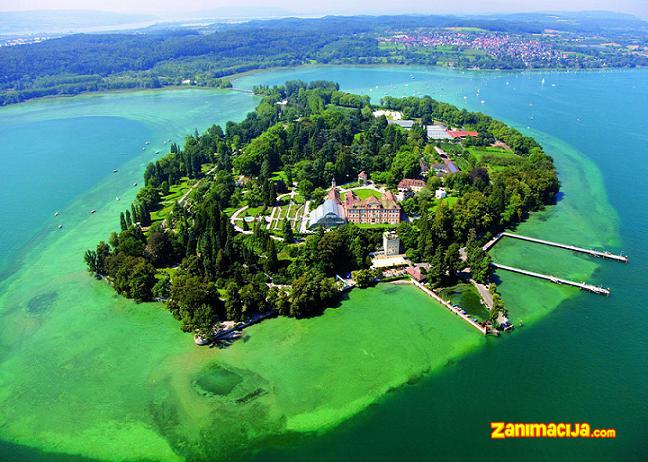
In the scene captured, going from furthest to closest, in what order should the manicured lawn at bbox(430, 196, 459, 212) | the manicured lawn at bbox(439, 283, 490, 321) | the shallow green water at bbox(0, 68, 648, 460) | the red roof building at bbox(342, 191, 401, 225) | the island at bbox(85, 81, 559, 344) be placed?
the manicured lawn at bbox(430, 196, 459, 212)
the red roof building at bbox(342, 191, 401, 225)
the island at bbox(85, 81, 559, 344)
the manicured lawn at bbox(439, 283, 490, 321)
the shallow green water at bbox(0, 68, 648, 460)

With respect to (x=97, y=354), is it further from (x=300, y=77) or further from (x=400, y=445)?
(x=300, y=77)

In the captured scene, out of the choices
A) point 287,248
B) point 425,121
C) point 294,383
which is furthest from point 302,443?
point 425,121

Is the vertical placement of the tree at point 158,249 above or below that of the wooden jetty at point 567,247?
above

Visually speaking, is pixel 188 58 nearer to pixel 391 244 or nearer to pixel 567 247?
pixel 391 244

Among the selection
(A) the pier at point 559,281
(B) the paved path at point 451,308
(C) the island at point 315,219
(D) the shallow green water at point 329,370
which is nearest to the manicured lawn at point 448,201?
(C) the island at point 315,219

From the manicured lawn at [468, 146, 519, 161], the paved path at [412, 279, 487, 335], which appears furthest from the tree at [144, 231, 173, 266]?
the manicured lawn at [468, 146, 519, 161]

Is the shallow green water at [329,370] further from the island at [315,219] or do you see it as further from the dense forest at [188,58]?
the dense forest at [188,58]

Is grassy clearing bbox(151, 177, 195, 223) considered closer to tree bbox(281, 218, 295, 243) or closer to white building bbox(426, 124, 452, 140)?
tree bbox(281, 218, 295, 243)
